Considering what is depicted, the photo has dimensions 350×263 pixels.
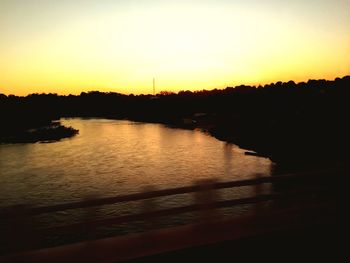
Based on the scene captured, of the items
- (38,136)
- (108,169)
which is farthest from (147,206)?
(38,136)

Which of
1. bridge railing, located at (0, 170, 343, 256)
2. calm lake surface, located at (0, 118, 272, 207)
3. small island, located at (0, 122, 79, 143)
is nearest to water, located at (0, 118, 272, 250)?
calm lake surface, located at (0, 118, 272, 207)

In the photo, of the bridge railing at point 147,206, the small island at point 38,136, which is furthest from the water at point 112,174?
the small island at point 38,136

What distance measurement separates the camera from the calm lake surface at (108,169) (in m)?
40.0

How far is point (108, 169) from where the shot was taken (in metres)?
52.8

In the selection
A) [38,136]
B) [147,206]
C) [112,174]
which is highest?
[147,206]

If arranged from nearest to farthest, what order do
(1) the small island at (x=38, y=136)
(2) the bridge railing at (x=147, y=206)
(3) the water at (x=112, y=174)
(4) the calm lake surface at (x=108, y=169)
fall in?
(2) the bridge railing at (x=147, y=206)
(3) the water at (x=112, y=174)
(4) the calm lake surface at (x=108, y=169)
(1) the small island at (x=38, y=136)

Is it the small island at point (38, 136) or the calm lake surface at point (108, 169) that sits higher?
the small island at point (38, 136)

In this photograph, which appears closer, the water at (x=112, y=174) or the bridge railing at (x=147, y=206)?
the bridge railing at (x=147, y=206)

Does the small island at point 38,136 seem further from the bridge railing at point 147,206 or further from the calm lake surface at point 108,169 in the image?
the bridge railing at point 147,206

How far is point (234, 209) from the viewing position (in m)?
33.0

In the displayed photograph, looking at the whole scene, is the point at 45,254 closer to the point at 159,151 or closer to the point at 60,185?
the point at 60,185

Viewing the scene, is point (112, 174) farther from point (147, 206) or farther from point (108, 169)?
point (147, 206)

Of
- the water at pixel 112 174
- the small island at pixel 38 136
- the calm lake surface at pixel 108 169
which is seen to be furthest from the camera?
the small island at pixel 38 136

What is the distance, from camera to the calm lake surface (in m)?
40.0
